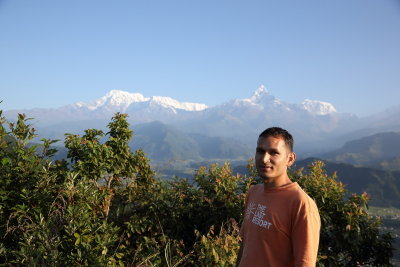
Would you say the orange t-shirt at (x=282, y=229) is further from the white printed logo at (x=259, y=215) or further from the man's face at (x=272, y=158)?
the man's face at (x=272, y=158)

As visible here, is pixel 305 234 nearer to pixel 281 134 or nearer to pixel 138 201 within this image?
pixel 281 134

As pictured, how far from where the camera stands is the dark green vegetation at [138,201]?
513 cm

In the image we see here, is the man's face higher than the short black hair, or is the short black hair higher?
the short black hair

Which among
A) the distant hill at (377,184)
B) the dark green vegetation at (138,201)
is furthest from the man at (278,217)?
the distant hill at (377,184)

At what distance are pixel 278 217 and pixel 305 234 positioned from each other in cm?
29

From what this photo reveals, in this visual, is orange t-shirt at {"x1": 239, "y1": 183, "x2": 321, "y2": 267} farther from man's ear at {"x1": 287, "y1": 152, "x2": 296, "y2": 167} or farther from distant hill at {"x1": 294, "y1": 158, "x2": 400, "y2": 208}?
distant hill at {"x1": 294, "y1": 158, "x2": 400, "y2": 208}

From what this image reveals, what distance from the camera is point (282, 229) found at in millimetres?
2562

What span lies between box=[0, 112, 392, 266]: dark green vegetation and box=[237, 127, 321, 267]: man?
1.69 m

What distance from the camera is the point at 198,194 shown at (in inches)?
294

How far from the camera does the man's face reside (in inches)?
111

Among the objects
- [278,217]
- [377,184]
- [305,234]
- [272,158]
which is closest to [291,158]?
[272,158]

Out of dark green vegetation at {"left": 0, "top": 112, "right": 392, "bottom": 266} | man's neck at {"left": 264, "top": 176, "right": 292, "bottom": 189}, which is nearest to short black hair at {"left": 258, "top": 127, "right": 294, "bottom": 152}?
man's neck at {"left": 264, "top": 176, "right": 292, "bottom": 189}

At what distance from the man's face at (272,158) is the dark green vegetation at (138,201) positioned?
2.00m

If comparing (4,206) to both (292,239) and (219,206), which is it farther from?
(292,239)
